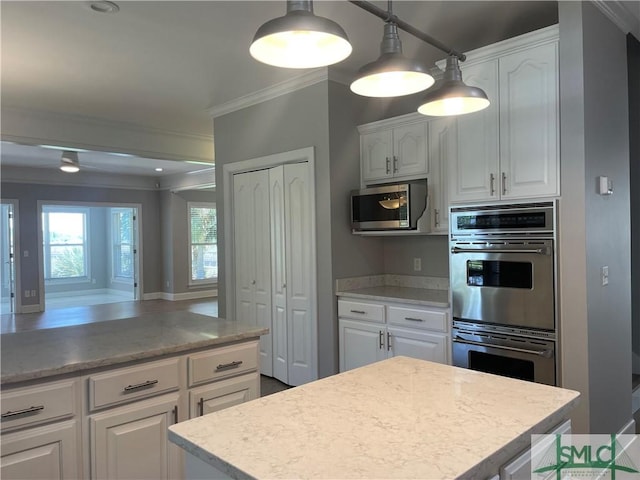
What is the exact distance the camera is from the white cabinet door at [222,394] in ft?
7.19

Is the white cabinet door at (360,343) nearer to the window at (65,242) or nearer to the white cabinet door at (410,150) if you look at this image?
the white cabinet door at (410,150)

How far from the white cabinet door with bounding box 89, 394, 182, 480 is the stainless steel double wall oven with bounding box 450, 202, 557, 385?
1.82 metres

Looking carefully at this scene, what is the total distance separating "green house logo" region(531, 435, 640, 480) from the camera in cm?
127

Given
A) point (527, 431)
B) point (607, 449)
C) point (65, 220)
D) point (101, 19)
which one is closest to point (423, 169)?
point (607, 449)

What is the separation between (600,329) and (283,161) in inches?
111

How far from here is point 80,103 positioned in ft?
15.6

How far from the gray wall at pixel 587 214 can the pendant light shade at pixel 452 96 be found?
2.91 ft

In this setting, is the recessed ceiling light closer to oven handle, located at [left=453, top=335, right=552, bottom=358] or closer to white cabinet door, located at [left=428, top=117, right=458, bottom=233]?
white cabinet door, located at [left=428, top=117, right=458, bottom=233]

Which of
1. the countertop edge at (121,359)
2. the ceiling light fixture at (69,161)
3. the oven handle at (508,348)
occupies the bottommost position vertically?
the oven handle at (508,348)

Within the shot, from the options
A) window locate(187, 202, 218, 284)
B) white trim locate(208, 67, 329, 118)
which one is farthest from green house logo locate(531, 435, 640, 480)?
window locate(187, 202, 218, 284)

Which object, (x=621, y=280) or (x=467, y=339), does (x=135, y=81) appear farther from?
(x=621, y=280)

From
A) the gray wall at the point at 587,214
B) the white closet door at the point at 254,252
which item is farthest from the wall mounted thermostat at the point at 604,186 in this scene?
the white closet door at the point at 254,252

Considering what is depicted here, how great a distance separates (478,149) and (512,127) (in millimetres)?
245

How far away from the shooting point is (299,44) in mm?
1440
